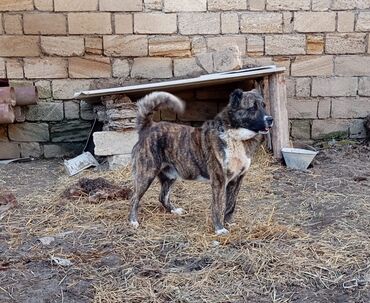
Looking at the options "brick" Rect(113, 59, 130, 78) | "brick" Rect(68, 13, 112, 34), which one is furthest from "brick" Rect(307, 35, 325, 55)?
"brick" Rect(68, 13, 112, 34)

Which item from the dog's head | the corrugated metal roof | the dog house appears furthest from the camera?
the dog house

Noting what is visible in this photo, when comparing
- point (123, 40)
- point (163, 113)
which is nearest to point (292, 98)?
point (163, 113)

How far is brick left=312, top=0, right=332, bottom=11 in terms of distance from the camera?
701 centimetres

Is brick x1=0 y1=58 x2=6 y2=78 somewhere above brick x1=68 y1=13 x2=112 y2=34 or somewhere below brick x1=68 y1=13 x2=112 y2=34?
below

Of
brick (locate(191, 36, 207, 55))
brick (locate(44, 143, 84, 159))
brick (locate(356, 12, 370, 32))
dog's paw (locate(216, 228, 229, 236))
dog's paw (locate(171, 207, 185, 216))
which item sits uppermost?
brick (locate(356, 12, 370, 32))

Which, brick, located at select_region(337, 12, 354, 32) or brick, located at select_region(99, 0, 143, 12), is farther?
brick, located at select_region(337, 12, 354, 32)

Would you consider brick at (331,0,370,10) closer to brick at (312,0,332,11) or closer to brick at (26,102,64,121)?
brick at (312,0,332,11)

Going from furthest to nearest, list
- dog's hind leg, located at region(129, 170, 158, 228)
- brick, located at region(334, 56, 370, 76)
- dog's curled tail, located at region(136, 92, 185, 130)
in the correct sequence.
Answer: brick, located at region(334, 56, 370, 76)
dog's hind leg, located at region(129, 170, 158, 228)
dog's curled tail, located at region(136, 92, 185, 130)

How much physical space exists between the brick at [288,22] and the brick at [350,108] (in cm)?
123

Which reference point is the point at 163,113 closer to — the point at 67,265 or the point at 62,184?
the point at 62,184

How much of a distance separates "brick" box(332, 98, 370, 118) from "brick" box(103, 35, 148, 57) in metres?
2.86

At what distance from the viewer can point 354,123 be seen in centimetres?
743

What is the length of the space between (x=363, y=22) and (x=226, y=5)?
195cm

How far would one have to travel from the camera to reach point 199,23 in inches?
275
